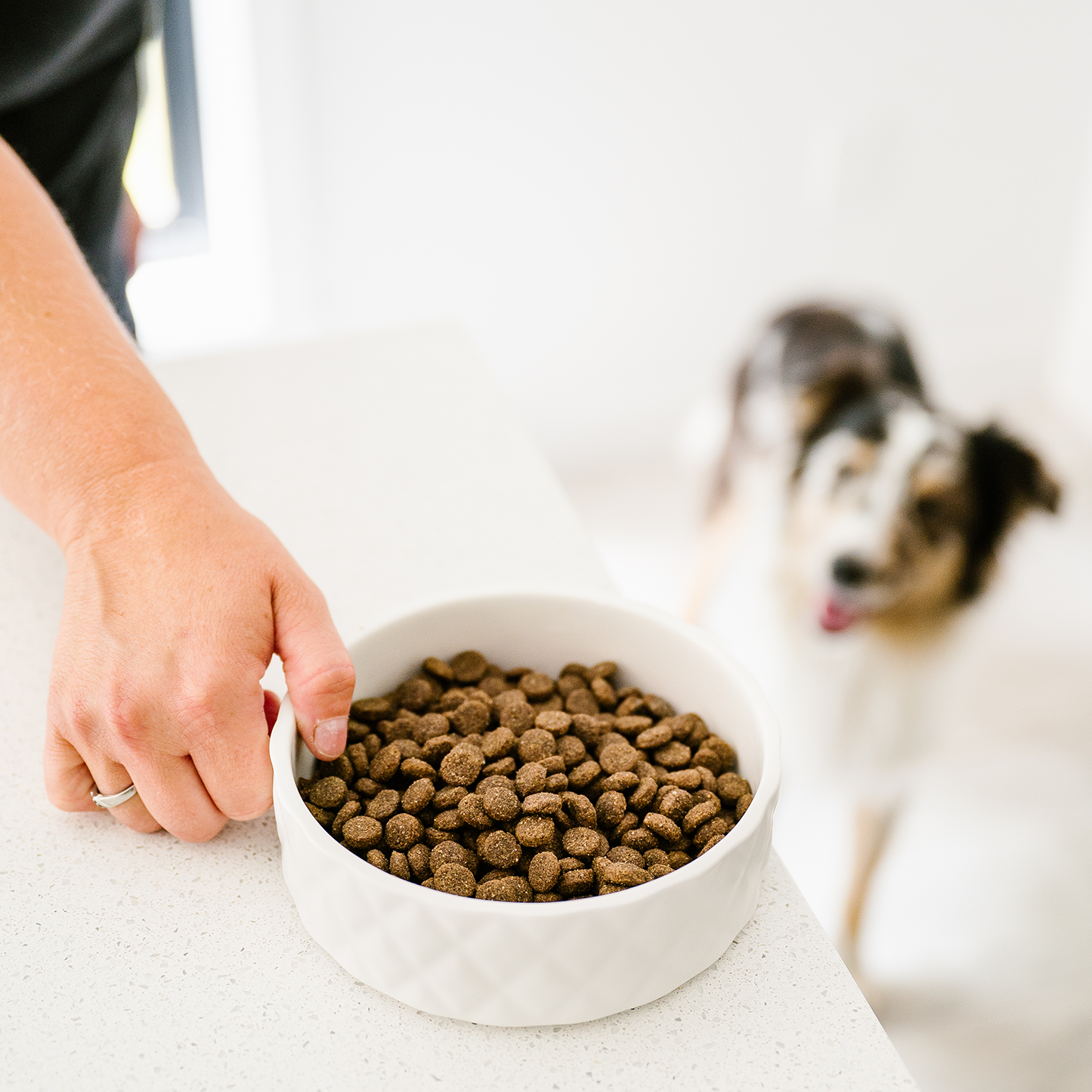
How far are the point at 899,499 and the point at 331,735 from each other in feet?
4.39

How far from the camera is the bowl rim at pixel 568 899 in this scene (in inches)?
19.0

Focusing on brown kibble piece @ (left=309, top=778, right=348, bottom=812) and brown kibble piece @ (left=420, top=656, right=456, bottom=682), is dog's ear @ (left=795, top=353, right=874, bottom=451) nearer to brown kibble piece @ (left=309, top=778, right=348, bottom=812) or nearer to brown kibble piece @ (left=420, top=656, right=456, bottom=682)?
brown kibble piece @ (left=420, top=656, right=456, bottom=682)

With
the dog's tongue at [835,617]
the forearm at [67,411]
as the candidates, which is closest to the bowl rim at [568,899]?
the forearm at [67,411]

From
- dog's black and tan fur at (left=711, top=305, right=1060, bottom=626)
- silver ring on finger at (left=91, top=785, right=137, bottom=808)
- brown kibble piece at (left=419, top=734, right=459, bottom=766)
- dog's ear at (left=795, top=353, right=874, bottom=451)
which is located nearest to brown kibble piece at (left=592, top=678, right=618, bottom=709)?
brown kibble piece at (left=419, top=734, right=459, bottom=766)

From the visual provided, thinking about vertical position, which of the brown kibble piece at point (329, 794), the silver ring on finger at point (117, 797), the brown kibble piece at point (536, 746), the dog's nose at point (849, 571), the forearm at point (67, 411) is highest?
the forearm at point (67, 411)

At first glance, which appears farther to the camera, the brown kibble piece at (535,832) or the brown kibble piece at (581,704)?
the brown kibble piece at (581,704)

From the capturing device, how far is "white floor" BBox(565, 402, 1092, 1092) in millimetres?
1444

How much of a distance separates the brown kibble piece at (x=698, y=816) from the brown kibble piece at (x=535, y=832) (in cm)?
7

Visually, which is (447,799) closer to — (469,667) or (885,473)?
(469,667)

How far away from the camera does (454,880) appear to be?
52 centimetres

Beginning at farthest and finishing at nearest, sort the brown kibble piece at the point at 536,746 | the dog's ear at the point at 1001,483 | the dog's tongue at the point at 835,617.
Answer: the dog's tongue at the point at 835,617 < the dog's ear at the point at 1001,483 < the brown kibble piece at the point at 536,746

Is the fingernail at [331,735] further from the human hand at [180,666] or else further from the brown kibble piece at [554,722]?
the brown kibble piece at [554,722]

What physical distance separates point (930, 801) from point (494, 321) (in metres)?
1.44

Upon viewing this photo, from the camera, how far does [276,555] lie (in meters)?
0.62
